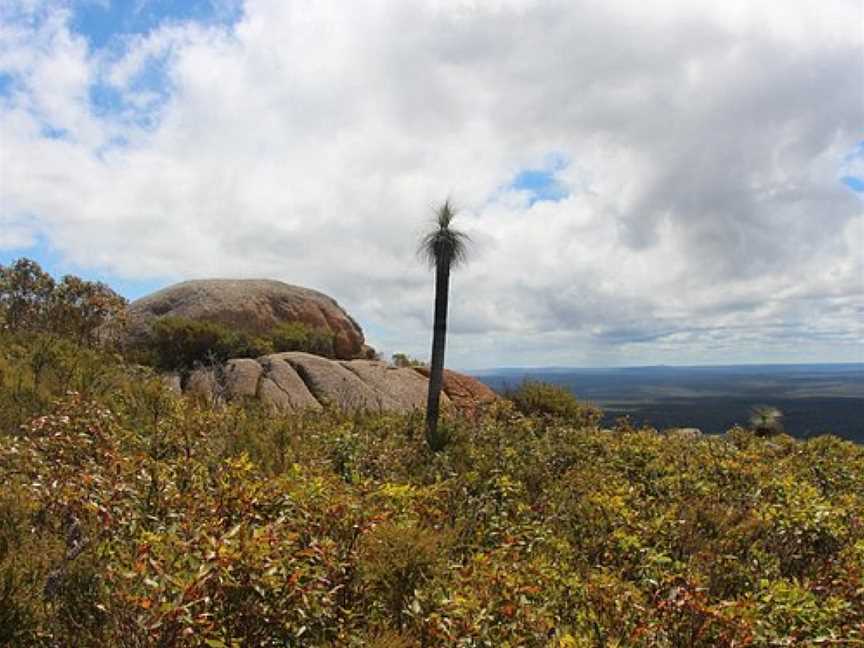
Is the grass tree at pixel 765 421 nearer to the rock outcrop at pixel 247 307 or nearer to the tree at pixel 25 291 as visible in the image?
the rock outcrop at pixel 247 307

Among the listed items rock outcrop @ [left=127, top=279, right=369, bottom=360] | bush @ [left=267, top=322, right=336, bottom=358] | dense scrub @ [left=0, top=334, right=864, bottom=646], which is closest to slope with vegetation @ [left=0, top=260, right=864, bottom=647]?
dense scrub @ [left=0, top=334, right=864, bottom=646]

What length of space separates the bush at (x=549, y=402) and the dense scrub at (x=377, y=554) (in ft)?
36.0

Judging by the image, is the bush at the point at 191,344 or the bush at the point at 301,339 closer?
the bush at the point at 191,344

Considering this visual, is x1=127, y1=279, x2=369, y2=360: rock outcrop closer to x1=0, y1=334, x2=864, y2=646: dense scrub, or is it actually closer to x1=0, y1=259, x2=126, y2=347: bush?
x1=0, y1=259, x2=126, y2=347: bush

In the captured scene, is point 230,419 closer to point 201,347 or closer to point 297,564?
point 297,564

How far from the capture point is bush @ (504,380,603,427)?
20.9 metres

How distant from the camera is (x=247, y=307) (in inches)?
1166

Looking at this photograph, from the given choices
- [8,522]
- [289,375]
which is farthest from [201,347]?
[8,522]

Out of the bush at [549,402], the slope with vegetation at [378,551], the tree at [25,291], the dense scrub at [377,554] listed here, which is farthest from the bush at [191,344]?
the dense scrub at [377,554]

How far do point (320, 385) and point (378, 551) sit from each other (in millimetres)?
17184

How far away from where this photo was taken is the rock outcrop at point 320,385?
64.7 ft

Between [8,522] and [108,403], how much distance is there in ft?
20.3

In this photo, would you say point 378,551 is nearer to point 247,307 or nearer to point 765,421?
point 765,421

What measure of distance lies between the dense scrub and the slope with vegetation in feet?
0.07
